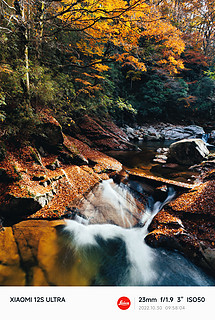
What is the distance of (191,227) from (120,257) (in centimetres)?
157

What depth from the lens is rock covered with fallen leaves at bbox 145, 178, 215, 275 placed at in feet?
8.43

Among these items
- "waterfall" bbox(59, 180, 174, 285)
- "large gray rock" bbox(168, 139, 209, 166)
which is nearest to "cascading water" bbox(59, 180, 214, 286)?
"waterfall" bbox(59, 180, 174, 285)

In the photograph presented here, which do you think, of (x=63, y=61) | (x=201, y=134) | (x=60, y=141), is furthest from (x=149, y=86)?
(x=60, y=141)

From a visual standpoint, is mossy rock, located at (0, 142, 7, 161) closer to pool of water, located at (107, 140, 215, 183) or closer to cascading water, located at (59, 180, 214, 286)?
cascading water, located at (59, 180, 214, 286)

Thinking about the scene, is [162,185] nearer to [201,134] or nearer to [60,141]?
[60,141]

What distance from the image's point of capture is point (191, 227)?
2910 mm

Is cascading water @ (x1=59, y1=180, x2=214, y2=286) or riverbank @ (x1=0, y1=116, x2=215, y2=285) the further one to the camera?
cascading water @ (x1=59, y1=180, x2=214, y2=286)

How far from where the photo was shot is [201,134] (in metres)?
15.1

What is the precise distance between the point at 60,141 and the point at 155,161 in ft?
16.2

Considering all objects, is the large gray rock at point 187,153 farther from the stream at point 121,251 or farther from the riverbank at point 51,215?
the stream at point 121,251

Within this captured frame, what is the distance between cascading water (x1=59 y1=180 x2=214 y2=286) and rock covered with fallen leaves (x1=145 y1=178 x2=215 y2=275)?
19cm
